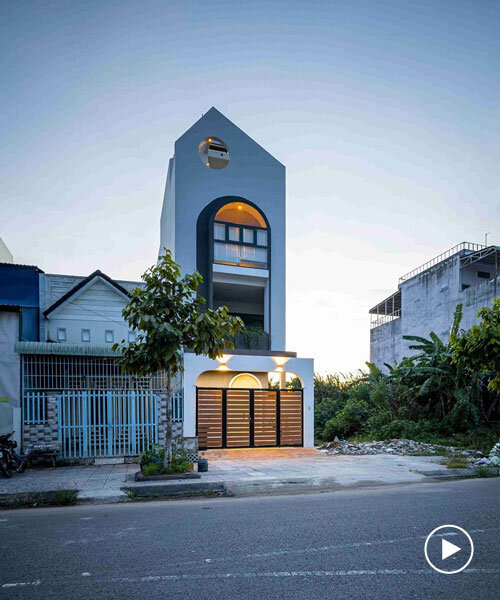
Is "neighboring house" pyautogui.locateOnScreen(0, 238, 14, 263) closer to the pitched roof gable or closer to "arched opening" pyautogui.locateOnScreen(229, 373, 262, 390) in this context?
the pitched roof gable

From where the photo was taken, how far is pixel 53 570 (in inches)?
180

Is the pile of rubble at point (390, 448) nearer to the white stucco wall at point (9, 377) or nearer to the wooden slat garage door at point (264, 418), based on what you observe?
the wooden slat garage door at point (264, 418)

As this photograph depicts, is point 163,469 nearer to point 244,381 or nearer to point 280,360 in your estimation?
point 280,360

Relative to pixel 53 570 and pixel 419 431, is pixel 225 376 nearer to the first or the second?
pixel 419 431

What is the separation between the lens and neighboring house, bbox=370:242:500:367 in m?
31.4

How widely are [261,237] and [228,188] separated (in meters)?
2.83

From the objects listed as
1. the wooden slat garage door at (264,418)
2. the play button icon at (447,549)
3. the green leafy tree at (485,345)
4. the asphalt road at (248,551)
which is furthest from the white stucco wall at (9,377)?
the green leafy tree at (485,345)

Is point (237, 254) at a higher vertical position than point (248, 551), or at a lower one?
higher

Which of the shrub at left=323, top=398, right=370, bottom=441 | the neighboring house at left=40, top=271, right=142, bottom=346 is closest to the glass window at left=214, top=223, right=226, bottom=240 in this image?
the neighboring house at left=40, top=271, right=142, bottom=346

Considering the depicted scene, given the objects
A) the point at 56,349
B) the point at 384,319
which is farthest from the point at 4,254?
the point at 384,319

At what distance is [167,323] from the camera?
1072 centimetres

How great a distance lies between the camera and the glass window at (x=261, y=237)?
74.4ft

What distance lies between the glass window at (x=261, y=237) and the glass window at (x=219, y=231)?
1.73 m

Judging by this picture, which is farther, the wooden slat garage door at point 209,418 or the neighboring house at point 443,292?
the neighboring house at point 443,292
